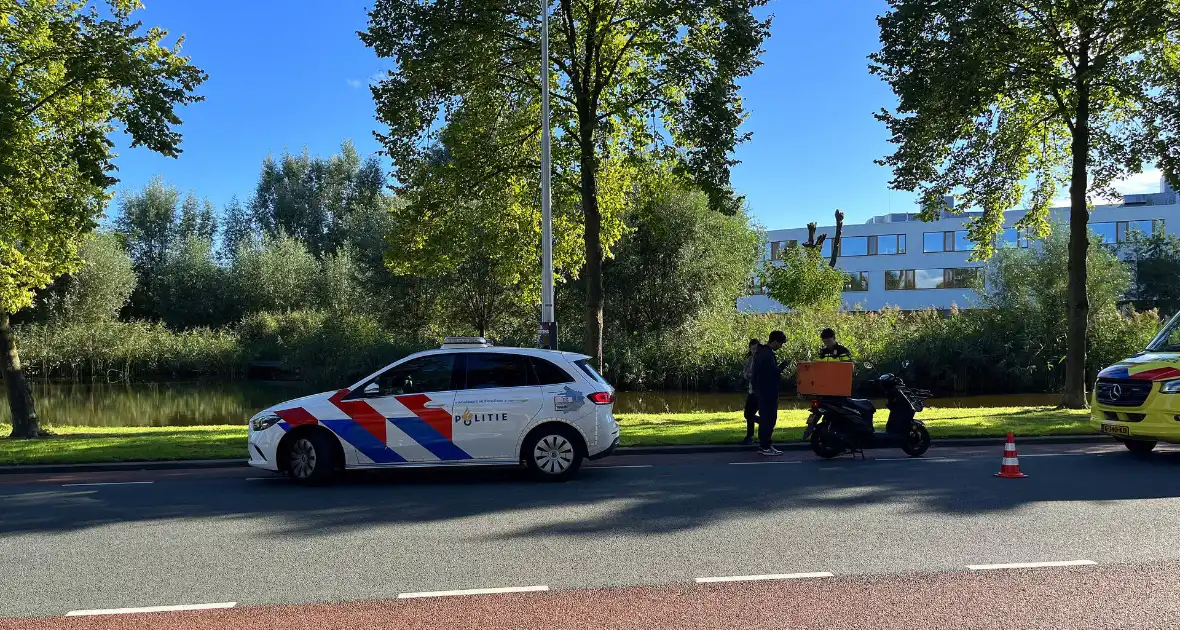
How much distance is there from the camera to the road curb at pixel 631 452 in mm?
11844

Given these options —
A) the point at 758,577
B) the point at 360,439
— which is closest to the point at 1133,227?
the point at 360,439

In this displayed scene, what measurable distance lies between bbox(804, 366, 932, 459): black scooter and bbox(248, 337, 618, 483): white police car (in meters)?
3.49

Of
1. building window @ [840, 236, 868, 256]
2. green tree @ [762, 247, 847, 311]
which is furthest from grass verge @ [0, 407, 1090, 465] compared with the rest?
building window @ [840, 236, 868, 256]

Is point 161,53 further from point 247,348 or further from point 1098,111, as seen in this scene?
point 247,348

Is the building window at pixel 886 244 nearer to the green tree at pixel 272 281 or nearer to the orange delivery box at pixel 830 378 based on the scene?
the green tree at pixel 272 281

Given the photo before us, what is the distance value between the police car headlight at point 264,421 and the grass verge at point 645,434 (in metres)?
2.58

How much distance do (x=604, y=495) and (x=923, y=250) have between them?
66.1 m

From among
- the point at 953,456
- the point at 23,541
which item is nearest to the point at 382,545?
the point at 23,541

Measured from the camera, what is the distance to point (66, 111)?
677 inches

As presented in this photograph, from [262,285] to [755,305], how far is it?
42.6m

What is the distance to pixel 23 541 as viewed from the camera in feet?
23.5

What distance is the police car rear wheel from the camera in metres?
10.0

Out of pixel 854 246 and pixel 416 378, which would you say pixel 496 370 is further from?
pixel 854 246

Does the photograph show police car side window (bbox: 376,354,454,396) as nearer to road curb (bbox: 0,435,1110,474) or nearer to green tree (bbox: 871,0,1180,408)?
road curb (bbox: 0,435,1110,474)
